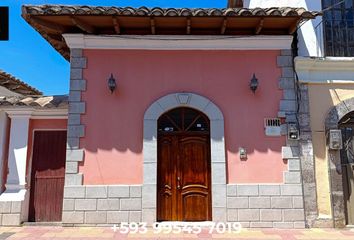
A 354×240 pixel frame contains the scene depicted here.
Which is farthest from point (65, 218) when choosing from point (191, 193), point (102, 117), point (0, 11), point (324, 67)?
point (324, 67)

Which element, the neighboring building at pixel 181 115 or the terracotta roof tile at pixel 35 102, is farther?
the terracotta roof tile at pixel 35 102

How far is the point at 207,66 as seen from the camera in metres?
7.84

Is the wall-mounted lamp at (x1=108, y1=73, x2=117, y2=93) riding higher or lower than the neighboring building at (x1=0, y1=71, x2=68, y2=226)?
higher

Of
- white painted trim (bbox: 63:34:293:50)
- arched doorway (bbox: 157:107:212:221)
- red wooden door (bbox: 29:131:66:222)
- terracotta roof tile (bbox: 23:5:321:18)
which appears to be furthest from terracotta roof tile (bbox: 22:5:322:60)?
red wooden door (bbox: 29:131:66:222)

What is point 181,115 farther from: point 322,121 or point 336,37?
point 336,37

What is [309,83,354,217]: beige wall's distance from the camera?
7477mm

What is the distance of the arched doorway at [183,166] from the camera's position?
7.54 metres

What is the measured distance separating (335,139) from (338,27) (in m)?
3.03

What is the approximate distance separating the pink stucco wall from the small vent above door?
3.8 inches

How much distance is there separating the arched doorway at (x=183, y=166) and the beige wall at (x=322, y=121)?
8.03ft

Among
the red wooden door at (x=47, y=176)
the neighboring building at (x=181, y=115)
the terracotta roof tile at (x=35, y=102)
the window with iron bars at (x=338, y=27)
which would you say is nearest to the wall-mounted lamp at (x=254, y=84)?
the neighboring building at (x=181, y=115)

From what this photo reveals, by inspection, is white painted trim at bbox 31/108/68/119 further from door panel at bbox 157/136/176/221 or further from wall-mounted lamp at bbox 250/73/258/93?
wall-mounted lamp at bbox 250/73/258/93

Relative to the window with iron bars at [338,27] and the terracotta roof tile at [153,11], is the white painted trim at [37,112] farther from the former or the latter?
the window with iron bars at [338,27]

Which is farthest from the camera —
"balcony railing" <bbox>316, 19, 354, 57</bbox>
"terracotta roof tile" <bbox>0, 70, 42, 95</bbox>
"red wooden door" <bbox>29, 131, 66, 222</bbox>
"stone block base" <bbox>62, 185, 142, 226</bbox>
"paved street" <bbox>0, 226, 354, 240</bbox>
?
"terracotta roof tile" <bbox>0, 70, 42, 95</bbox>
